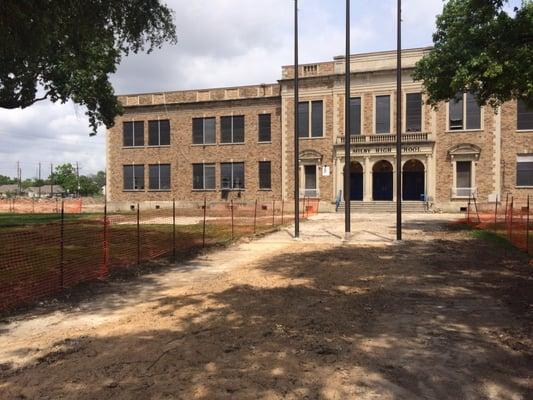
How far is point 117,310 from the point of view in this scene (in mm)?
7848

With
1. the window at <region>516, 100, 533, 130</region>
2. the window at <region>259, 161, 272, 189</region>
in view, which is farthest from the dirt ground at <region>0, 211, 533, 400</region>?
the window at <region>259, 161, 272, 189</region>

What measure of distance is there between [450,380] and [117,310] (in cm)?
518

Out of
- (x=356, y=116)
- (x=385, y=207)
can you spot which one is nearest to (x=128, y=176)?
(x=356, y=116)

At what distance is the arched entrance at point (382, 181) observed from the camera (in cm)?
4094

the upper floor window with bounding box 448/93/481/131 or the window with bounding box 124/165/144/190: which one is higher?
the upper floor window with bounding box 448/93/481/131

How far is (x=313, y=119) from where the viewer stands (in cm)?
4219

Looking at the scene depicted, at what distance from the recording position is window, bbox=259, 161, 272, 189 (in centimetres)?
4394

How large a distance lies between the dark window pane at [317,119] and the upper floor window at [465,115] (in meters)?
10.3

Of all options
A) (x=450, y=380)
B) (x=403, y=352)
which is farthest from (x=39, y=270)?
(x=450, y=380)

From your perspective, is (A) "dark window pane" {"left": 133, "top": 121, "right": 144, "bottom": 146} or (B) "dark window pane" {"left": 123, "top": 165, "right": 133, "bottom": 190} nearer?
(A) "dark window pane" {"left": 133, "top": 121, "right": 144, "bottom": 146}

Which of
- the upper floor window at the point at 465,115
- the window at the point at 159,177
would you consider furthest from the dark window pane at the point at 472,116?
the window at the point at 159,177

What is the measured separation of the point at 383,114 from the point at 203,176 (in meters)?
17.5

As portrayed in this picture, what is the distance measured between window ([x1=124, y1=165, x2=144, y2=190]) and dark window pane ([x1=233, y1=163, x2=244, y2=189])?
33.3ft

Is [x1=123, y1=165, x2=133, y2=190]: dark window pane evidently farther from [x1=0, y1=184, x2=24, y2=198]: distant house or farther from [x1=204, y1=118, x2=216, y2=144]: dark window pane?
[x1=0, y1=184, x2=24, y2=198]: distant house
